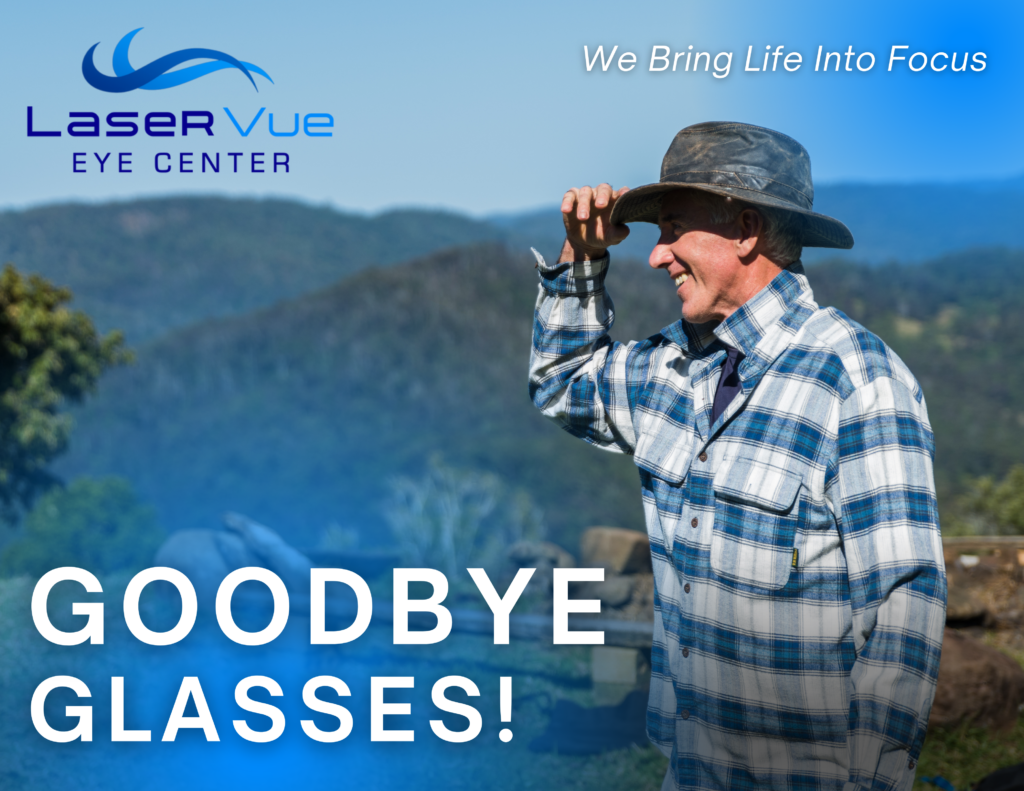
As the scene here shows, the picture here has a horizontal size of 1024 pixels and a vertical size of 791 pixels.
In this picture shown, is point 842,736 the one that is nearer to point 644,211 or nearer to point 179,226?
point 644,211

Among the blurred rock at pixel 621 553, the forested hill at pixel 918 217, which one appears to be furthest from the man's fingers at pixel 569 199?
the forested hill at pixel 918 217

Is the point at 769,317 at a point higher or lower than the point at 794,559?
higher

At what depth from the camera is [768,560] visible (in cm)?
136

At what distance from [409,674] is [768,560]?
4.04 m

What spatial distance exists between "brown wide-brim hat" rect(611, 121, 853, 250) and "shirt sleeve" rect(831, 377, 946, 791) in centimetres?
33

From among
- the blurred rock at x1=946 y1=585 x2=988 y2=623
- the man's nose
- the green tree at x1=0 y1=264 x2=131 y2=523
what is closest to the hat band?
the man's nose

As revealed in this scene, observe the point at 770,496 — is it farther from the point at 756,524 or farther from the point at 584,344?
the point at 584,344

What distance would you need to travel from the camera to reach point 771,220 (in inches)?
59.9

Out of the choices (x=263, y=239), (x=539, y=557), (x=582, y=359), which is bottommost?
(x=539, y=557)

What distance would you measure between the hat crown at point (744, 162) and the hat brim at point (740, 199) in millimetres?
18

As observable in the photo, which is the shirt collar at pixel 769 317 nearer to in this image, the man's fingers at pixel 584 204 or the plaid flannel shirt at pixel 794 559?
the plaid flannel shirt at pixel 794 559

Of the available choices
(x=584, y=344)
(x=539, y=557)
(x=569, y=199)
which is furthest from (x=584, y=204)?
(x=539, y=557)

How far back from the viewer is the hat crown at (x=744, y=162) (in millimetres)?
1509

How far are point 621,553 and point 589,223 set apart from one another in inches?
174
